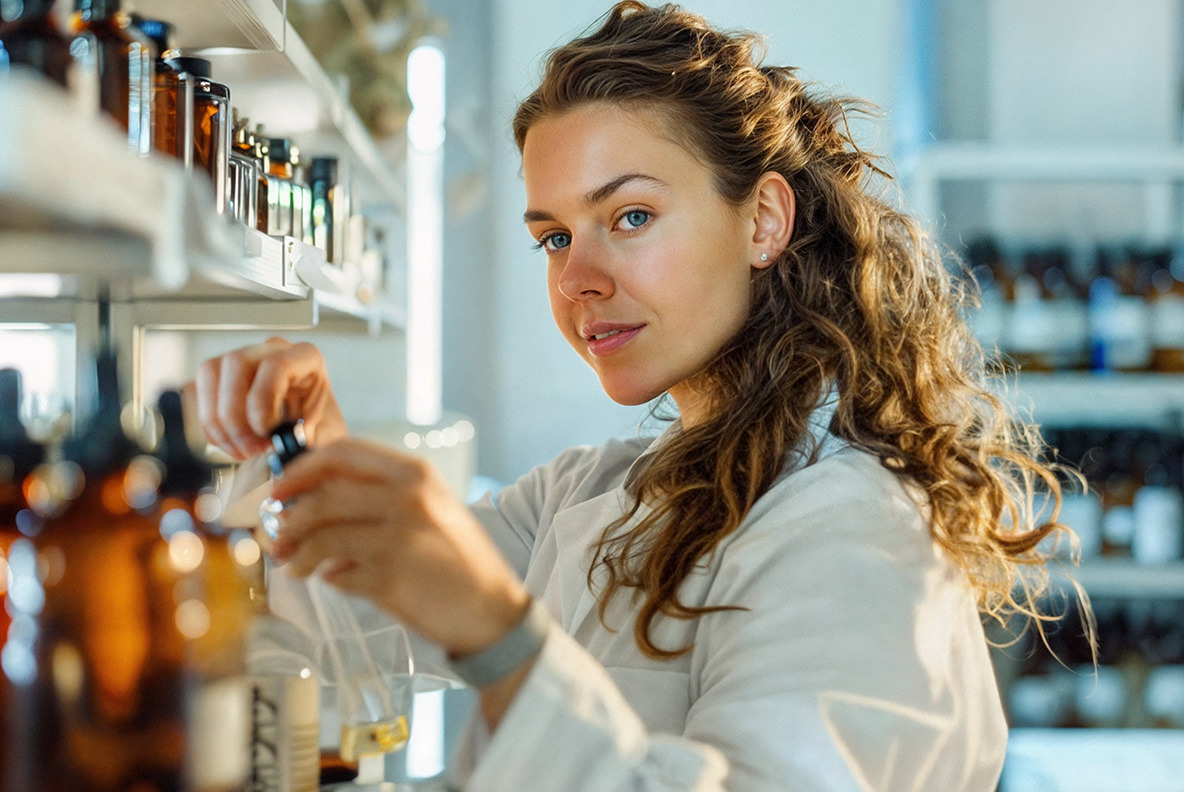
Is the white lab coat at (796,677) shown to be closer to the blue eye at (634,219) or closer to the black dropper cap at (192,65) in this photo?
the blue eye at (634,219)

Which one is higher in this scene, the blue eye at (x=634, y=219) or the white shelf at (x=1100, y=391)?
the blue eye at (x=634, y=219)

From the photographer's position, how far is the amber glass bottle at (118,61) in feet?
2.32

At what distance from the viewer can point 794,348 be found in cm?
117

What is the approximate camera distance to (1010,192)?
9.66ft

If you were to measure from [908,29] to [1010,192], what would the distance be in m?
0.70

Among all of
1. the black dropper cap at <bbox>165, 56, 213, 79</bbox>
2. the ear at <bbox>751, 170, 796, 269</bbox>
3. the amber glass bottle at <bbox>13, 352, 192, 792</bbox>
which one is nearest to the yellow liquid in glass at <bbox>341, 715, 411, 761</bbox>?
the amber glass bottle at <bbox>13, 352, 192, 792</bbox>

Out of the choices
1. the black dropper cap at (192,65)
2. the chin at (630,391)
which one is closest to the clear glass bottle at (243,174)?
the black dropper cap at (192,65)

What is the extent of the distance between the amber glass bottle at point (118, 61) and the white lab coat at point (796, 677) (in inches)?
18.9

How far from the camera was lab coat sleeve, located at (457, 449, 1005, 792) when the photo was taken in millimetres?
683

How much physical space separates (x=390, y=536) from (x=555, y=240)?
0.77 meters

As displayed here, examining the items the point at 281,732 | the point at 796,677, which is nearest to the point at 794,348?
the point at 796,677

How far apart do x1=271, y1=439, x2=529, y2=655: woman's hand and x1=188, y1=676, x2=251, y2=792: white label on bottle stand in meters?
0.08

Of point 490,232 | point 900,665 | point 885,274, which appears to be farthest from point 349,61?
point 900,665

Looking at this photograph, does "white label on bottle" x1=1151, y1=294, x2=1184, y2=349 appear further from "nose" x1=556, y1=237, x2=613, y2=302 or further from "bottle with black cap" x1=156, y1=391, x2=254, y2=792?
"bottle with black cap" x1=156, y1=391, x2=254, y2=792
